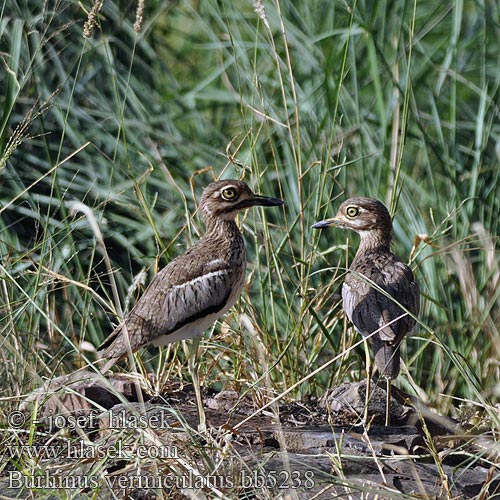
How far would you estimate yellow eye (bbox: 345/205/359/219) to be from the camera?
196 inches

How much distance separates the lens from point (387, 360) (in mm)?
4242

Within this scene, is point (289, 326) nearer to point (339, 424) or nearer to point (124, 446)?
point (339, 424)

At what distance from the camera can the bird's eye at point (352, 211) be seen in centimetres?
499

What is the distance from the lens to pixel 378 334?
428 centimetres

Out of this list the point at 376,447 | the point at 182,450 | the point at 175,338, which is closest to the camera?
the point at 182,450

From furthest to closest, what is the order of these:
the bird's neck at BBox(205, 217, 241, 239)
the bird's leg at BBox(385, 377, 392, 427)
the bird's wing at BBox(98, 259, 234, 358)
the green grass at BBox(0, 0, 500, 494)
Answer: the green grass at BBox(0, 0, 500, 494)
the bird's neck at BBox(205, 217, 241, 239)
the bird's wing at BBox(98, 259, 234, 358)
the bird's leg at BBox(385, 377, 392, 427)

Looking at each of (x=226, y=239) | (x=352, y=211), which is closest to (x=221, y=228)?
(x=226, y=239)

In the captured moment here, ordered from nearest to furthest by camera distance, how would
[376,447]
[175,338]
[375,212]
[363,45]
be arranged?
1. [376,447]
2. [175,338]
3. [375,212]
4. [363,45]

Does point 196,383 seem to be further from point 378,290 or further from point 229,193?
point 229,193

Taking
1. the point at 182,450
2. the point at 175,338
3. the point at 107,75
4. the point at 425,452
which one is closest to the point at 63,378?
the point at 175,338

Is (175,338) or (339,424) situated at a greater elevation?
(175,338)

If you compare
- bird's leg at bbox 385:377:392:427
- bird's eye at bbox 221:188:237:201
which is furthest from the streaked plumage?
bird's leg at bbox 385:377:392:427

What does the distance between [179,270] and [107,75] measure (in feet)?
9.12

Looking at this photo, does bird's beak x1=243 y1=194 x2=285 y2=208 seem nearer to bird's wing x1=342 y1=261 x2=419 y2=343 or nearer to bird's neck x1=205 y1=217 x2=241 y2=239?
bird's neck x1=205 y1=217 x2=241 y2=239
